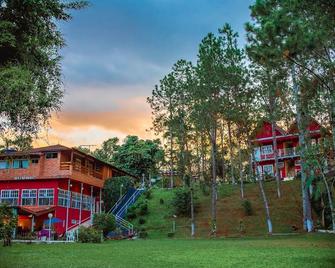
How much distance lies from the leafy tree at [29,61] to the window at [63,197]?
24.7m

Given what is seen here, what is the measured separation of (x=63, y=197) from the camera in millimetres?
34562

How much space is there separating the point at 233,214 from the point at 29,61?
28.4 metres

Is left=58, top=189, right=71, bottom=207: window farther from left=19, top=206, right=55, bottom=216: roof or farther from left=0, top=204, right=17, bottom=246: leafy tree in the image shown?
left=0, top=204, right=17, bottom=246: leafy tree

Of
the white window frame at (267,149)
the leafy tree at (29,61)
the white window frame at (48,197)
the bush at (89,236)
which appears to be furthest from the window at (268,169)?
the leafy tree at (29,61)

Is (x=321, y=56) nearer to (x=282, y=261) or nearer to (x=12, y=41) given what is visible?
(x=282, y=261)

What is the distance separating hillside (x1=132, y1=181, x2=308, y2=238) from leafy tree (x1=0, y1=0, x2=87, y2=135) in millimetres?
23183

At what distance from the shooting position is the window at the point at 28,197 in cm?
3434

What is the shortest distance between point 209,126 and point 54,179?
13.4 m

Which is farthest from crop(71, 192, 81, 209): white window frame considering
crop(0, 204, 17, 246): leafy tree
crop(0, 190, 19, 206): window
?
crop(0, 204, 17, 246): leafy tree

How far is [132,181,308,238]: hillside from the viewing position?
105 ft

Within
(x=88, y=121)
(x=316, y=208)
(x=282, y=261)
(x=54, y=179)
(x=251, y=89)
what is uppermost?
(x=251, y=89)

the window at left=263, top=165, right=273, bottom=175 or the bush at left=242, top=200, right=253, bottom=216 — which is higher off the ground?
the window at left=263, top=165, right=273, bottom=175

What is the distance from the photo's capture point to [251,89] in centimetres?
2917

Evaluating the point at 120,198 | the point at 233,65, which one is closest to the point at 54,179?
the point at 120,198
